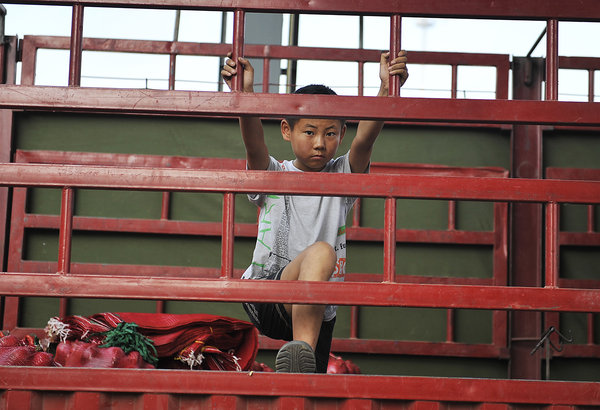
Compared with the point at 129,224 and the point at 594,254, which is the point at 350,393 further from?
the point at 594,254

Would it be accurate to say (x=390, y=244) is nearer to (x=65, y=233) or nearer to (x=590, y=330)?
(x=65, y=233)

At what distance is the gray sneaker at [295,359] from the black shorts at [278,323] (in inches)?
17.5

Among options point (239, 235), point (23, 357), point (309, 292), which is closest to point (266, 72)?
point (239, 235)

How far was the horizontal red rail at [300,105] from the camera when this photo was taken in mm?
1717

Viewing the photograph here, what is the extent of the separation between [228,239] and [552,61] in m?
0.86

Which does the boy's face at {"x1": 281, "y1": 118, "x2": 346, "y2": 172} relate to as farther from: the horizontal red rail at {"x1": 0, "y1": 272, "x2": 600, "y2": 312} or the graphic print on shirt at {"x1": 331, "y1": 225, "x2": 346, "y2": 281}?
the horizontal red rail at {"x1": 0, "y1": 272, "x2": 600, "y2": 312}

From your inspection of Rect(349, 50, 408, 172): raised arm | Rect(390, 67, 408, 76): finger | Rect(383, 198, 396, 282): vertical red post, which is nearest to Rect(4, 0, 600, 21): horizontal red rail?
Rect(390, 67, 408, 76): finger

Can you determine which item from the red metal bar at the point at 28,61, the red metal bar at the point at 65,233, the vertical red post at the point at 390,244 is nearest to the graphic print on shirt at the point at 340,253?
the vertical red post at the point at 390,244

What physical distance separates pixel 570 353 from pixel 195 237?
203cm

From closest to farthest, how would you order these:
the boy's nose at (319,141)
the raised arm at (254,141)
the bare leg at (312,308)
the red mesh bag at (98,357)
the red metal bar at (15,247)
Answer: the red mesh bag at (98,357) < the bare leg at (312,308) < the raised arm at (254,141) < the boy's nose at (319,141) < the red metal bar at (15,247)

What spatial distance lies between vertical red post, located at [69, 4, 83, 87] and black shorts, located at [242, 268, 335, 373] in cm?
89

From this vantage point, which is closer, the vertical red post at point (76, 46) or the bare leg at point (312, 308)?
the vertical red post at point (76, 46)

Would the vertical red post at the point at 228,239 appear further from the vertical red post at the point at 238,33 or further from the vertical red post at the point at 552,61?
the vertical red post at the point at 552,61

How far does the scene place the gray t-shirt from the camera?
2467 mm
